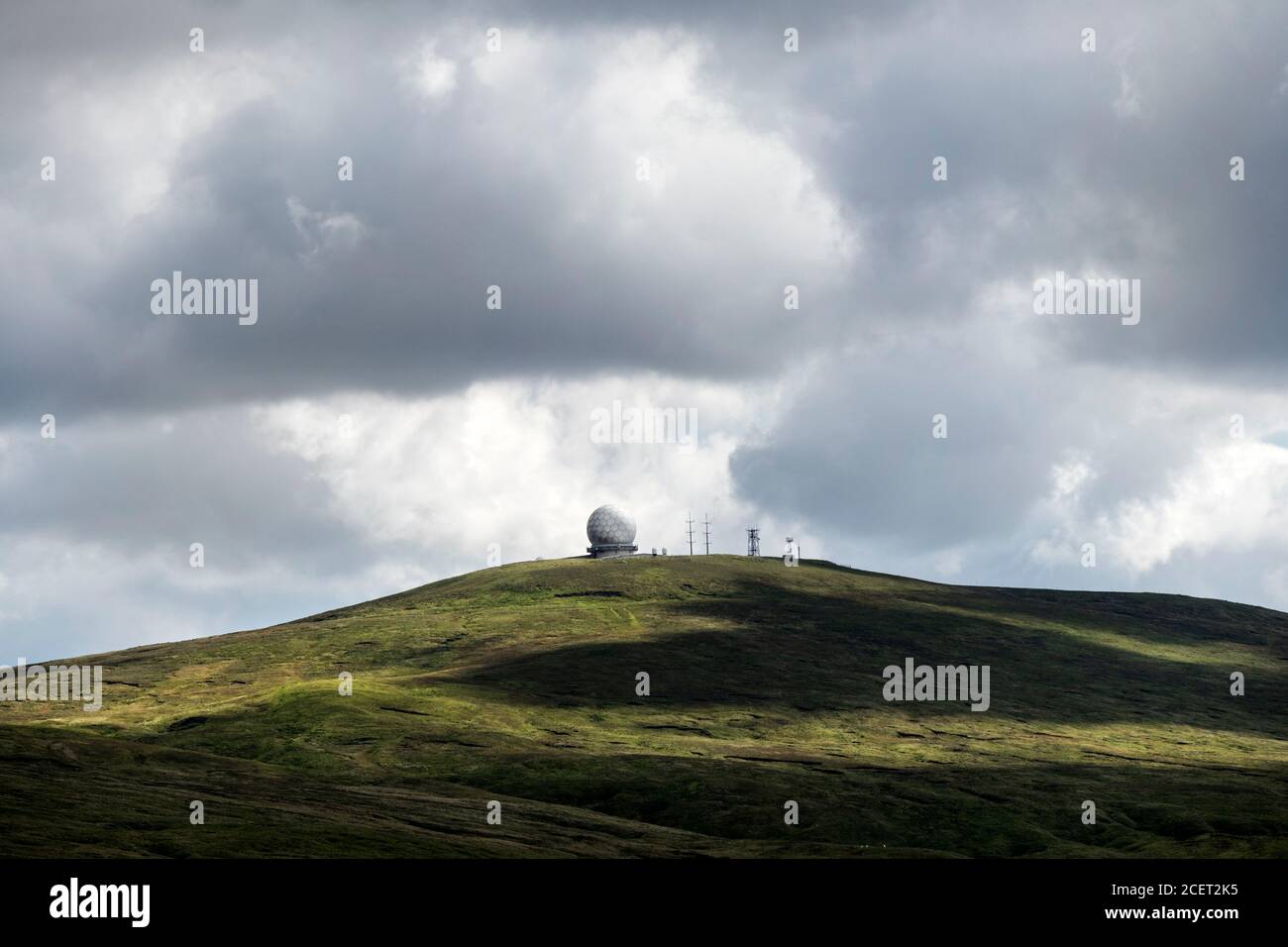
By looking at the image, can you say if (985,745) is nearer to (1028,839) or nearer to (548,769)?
(1028,839)

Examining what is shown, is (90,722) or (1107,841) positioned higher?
(90,722)

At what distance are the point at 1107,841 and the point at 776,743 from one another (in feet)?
192

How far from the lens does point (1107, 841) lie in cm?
14450

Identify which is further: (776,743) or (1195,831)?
(776,743)

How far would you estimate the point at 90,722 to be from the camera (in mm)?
195000

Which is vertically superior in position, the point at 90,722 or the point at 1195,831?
the point at 90,722
